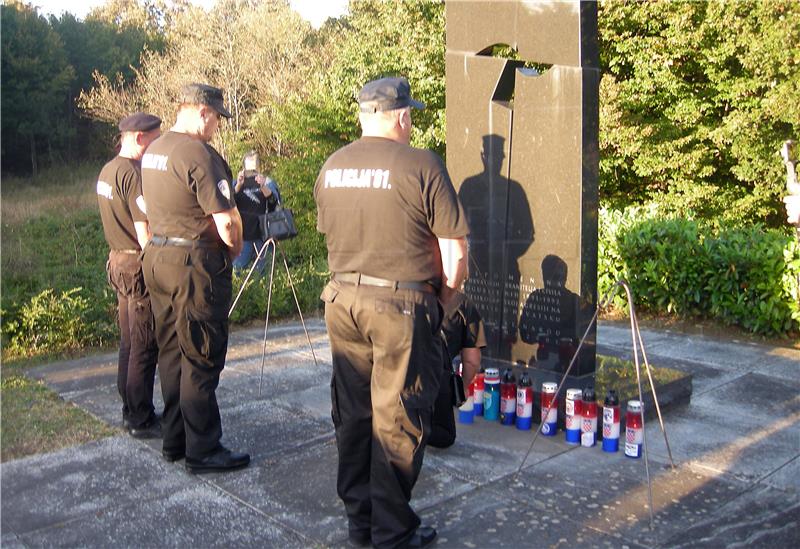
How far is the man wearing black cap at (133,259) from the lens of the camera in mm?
4883

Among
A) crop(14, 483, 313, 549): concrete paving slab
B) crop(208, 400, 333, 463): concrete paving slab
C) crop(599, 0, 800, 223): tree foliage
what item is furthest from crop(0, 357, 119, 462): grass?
crop(599, 0, 800, 223): tree foliage

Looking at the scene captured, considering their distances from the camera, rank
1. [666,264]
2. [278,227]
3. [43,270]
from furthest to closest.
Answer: [43,270] → [666,264] → [278,227]

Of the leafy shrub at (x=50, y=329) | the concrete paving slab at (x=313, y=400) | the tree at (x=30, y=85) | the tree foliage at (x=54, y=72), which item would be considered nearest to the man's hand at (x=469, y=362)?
the concrete paving slab at (x=313, y=400)

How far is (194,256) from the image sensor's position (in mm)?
4133

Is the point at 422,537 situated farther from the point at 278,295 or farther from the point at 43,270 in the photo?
the point at 43,270

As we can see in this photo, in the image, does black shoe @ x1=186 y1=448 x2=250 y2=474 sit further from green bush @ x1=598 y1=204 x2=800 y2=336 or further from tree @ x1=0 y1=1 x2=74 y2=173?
tree @ x1=0 y1=1 x2=74 y2=173

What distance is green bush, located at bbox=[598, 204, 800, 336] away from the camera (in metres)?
7.30

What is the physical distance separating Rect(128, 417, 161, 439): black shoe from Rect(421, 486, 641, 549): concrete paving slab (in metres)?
2.04

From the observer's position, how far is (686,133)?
1436 cm

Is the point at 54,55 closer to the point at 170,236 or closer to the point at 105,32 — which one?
the point at 105,32

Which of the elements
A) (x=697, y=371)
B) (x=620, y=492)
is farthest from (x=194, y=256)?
(x=697, y=371)

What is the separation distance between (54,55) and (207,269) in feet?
105

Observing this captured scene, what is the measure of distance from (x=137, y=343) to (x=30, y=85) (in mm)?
30402

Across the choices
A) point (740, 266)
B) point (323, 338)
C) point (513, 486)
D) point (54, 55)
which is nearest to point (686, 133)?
point (740, 266)
